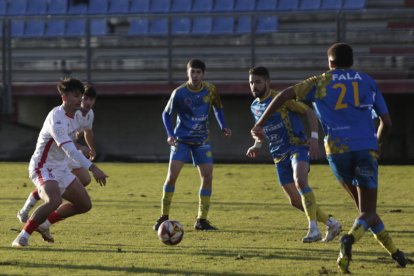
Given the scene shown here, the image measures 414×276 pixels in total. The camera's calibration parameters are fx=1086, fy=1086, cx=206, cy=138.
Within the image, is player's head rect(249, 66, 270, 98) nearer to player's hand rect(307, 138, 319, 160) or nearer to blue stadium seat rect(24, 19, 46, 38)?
player's hand rect(307, 138, 319, 160)

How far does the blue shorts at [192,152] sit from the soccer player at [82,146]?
0.97 m

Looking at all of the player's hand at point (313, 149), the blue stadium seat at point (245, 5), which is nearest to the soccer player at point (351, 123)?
the player's hand at point (313, 149)

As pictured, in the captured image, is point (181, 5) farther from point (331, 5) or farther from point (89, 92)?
point (89, 92)

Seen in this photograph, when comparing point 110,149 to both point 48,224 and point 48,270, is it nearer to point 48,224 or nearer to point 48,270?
point 48,224

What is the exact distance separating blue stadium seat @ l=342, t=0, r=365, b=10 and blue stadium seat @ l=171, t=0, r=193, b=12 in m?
4.25

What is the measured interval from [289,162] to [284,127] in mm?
377

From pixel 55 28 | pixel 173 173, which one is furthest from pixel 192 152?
pixel 55 28

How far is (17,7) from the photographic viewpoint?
29750 mm

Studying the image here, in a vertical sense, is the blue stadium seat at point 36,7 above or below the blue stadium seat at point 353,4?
below

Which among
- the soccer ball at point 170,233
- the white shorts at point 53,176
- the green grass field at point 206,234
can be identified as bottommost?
the green grass field at point 206,234

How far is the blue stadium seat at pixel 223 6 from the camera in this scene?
27734 millimetres

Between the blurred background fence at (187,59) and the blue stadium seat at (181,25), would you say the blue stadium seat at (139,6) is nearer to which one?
the blurred background fence at (187,59)

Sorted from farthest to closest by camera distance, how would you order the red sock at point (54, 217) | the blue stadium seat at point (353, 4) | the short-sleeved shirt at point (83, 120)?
1. the blue stadium seat at point (353, 4)
2. the short-sleeved shirt at point (83, 120)
3. the red sock at point (54, 217)

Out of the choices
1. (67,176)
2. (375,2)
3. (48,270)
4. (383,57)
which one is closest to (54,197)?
(67,176)
